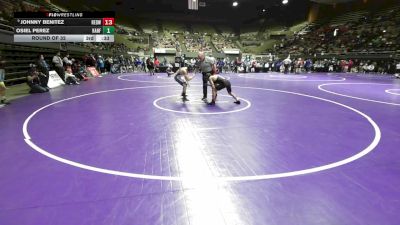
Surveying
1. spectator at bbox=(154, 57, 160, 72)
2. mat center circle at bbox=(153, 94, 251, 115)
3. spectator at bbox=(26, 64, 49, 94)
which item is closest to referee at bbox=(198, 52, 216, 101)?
mat center circle at bbox=(153, 94, 251, 115)

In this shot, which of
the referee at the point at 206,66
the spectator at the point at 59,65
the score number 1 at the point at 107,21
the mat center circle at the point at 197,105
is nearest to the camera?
the mat center circle at the point at 197,105

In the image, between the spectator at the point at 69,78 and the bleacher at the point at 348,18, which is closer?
the spectator at the point at 69,78

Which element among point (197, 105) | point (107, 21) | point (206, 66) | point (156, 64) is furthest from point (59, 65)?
point (156, 64)

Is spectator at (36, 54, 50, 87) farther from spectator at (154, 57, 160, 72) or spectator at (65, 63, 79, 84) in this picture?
spectator at (154, 57, 160, 72)

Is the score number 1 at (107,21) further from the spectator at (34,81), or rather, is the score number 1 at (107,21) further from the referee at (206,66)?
the referee at (206,66)

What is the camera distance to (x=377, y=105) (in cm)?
970

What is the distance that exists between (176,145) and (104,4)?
42389 millimetres

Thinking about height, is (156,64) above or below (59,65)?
above

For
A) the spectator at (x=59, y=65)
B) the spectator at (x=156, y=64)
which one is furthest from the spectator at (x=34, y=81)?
the spectator at (x=156, y=64)

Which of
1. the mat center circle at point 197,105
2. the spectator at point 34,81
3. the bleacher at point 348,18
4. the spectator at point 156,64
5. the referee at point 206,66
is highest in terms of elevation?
the bleacher at point 348,18
